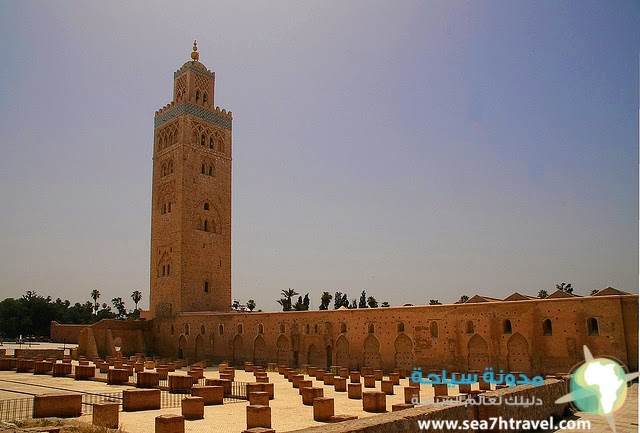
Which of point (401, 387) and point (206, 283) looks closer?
point (401, 387)

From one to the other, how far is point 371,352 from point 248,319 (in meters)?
8.03

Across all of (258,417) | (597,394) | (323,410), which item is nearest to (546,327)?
(597,394)

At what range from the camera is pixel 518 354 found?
19000 mm

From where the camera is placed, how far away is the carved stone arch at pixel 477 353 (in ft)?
64.5

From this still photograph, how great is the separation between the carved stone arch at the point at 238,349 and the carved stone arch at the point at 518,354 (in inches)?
565

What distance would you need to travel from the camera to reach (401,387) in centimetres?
1797

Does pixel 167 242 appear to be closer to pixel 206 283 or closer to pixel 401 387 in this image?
pixel 206 283

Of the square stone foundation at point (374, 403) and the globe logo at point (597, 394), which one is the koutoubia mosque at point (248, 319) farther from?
the square stone foundation at point (374, 403)

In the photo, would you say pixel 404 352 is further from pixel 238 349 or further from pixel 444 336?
pixel 238 349

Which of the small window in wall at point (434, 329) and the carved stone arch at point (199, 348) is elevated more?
the small window in wall at point (434, 329)

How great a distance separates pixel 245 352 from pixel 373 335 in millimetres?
8289

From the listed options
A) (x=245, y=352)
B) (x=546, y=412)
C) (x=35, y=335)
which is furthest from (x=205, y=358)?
(x=35, y=335)

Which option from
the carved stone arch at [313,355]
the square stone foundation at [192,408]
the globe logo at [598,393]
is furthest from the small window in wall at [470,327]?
the square stone foundation at [192,408]

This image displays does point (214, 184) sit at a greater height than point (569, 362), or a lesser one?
greater
